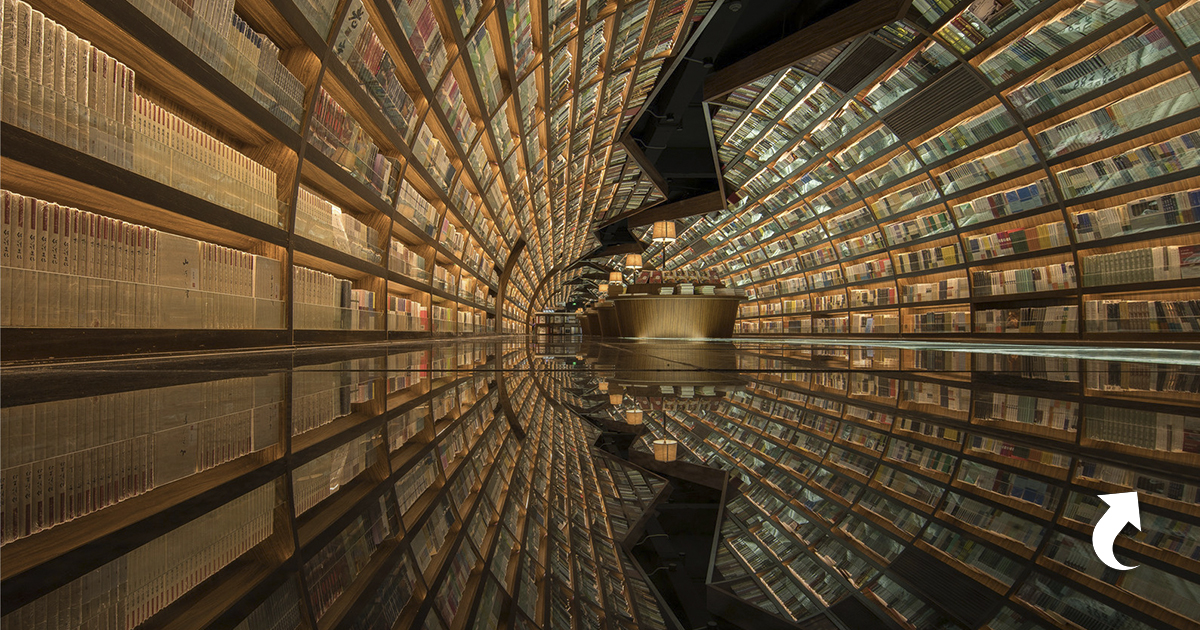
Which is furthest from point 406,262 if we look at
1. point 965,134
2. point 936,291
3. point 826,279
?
point 826,279

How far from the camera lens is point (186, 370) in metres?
1.31

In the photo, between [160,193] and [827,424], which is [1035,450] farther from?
[160,193]

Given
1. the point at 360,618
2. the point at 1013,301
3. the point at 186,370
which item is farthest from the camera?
the point at 1013,301

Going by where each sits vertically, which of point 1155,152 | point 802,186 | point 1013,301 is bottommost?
point 1013,301

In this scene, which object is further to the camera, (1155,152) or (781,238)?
(781,238)

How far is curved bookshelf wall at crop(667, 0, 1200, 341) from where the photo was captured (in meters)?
4.10

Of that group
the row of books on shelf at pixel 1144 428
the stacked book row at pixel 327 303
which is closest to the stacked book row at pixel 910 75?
the row of books on shelf at pixel 1144 428

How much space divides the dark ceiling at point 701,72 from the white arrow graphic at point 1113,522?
4837 mm

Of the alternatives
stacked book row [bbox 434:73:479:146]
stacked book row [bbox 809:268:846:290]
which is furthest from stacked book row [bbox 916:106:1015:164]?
stacked book row [bbox 434:73:479:146]

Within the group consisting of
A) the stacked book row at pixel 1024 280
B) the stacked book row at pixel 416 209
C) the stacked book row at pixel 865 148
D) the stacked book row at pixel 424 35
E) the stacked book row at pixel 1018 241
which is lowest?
the stacked book row at pixel 1024 280

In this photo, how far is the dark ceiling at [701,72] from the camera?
4.46 metres

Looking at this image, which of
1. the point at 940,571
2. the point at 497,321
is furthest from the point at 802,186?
the point at 940,571

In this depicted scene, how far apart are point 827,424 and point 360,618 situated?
1.95ft

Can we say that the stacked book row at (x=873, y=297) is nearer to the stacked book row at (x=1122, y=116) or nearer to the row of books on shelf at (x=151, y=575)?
the stacked book row at (x=1122, y=116)
